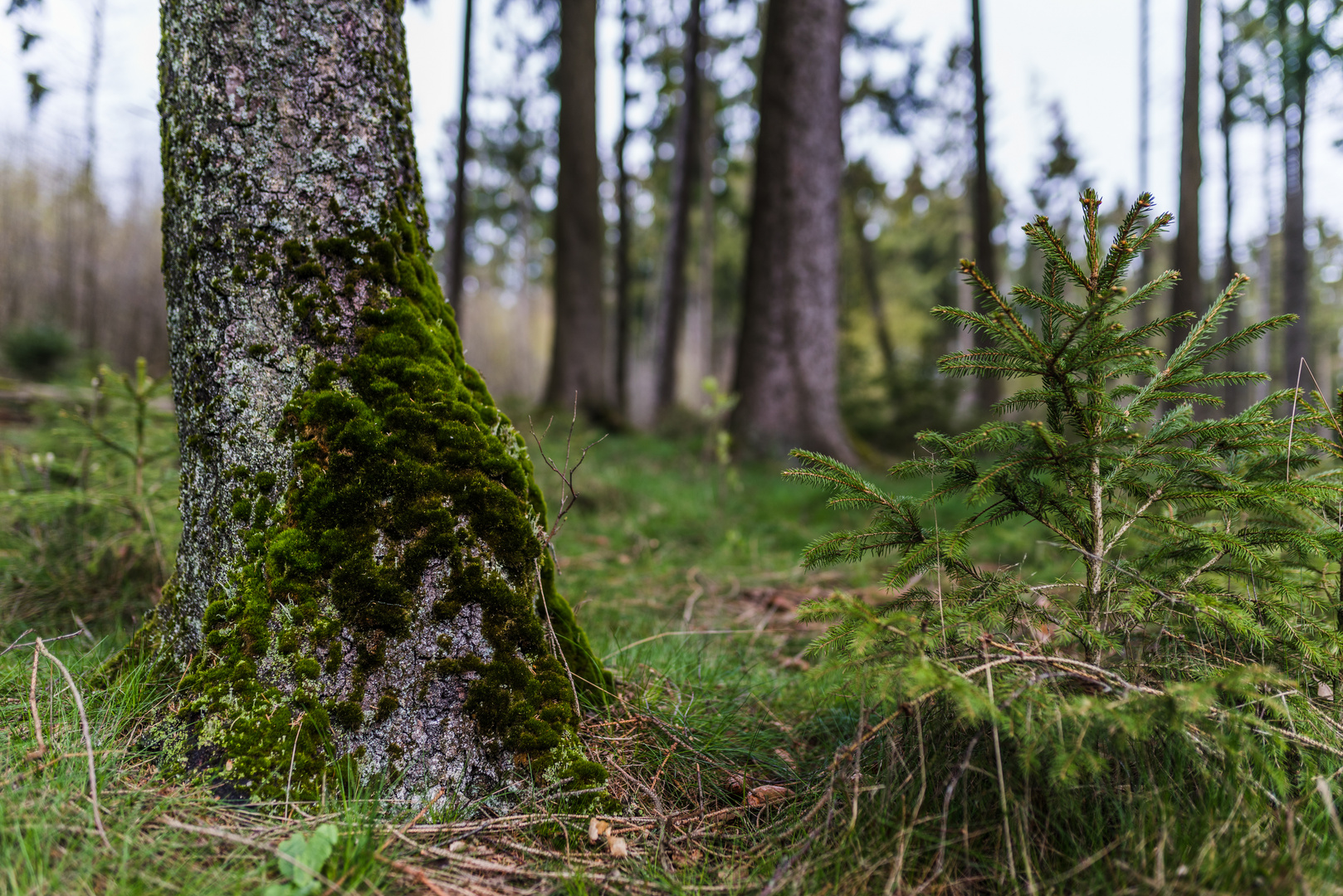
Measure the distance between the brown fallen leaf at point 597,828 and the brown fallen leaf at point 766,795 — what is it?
1.23ft

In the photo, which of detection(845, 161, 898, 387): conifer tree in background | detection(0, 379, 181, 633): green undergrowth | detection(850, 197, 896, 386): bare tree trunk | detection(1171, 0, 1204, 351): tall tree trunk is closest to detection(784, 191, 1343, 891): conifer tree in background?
detection(0, 379, 181, 633): green undergrowth

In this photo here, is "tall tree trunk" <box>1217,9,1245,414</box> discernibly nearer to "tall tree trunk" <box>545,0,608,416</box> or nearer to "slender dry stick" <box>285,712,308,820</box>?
"tall tree trunk" <box>545,0,608,416</box>

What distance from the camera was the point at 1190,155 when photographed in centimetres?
960

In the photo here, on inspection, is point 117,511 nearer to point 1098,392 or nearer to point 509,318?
point 1098,392

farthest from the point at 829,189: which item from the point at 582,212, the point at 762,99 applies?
the point at 582,212

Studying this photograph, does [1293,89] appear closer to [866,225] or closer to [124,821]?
[866,225]

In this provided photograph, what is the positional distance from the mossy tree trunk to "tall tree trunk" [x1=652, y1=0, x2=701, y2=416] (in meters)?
9.17

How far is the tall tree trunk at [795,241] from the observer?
268 inches

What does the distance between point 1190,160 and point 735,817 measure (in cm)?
1241

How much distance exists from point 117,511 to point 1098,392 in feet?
12.7

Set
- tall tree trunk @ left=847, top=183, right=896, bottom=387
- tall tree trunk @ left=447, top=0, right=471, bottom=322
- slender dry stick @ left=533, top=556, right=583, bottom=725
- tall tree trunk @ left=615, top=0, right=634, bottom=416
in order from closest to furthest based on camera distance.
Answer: slender dry stick @ left=533, top=556, right=583, bottom=725 < tall tree trunk @ left=447, top=0, right=471, bottom=322 < tall tree trunk @ left=615, top=0, right=634, bottom=416 < tall tree trunk @ left=847, top=183, right=896, bottom=387

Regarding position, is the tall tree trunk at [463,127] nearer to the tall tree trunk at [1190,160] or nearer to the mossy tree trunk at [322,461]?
the mossy tree trunk at [322,461]

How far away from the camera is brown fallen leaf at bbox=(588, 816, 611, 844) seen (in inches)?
57.1

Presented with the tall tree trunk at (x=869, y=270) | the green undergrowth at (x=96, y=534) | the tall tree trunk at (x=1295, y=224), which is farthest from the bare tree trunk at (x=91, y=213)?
the tall tree trunk at (x=1295, y=224)
